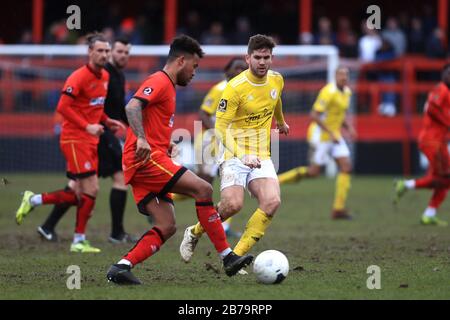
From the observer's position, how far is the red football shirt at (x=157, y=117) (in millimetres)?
7594

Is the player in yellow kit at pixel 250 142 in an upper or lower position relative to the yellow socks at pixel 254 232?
upper

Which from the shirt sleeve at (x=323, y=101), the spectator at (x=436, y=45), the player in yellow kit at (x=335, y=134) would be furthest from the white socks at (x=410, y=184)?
the spectator at (x=436, y=45)

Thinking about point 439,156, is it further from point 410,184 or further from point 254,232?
point 254,232

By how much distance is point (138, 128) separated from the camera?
7355 mm

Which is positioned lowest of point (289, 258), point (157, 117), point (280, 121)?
point (289, 258)

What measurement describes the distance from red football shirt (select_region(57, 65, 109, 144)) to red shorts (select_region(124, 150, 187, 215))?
9.00ft

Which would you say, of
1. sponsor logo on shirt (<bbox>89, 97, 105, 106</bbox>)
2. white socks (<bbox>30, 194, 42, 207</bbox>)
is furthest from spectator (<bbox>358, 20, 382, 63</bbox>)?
white socks (<bbox>30, 194, 42, 207</bbox>)

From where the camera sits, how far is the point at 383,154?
22375 mm

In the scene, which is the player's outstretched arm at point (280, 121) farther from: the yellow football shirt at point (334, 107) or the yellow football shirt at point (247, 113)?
the yellow football shirt at point (334, 107)

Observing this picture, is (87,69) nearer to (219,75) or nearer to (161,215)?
(161,215)

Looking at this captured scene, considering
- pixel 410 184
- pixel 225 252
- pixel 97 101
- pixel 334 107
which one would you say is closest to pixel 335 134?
pixel 334 107

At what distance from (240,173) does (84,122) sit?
249 centimetres
